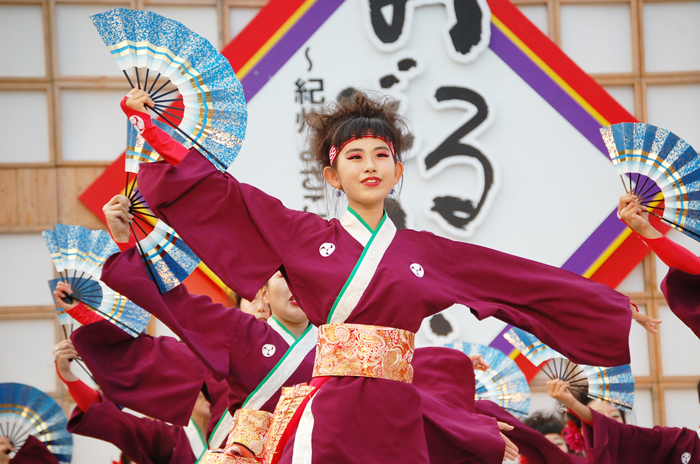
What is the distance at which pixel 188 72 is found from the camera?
2102 mm

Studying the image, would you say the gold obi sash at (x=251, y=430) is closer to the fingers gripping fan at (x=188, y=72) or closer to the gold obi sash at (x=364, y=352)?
the gold obi sash at (x=364, y=352)

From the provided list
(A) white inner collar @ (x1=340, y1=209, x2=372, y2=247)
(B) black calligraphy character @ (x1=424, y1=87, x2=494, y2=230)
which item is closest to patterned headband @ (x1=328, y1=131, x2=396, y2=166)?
(A) white inner collar @ (x1=340, y1=209, x2=372, y2=247)

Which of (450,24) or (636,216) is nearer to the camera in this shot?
(636,216)

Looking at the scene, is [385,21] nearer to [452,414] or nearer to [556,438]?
[556,438]

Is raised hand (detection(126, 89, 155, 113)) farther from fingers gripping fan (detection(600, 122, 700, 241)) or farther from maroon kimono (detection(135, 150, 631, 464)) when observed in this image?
fingers gripping fan (detection(600, 122, 700, 241))

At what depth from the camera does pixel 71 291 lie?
9.16 feet

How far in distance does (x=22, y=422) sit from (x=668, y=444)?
275 centimetres

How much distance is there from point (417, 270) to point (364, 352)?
0.27m

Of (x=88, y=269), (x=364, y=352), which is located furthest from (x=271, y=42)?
(x=364, y=352)

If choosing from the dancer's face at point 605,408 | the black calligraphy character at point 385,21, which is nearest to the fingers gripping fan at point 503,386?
the dancer's face at point 605,408

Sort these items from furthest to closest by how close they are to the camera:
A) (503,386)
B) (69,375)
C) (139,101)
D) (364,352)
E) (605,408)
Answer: (605,408) < (503,386) < (69,375) < (139,101) < (364,352)

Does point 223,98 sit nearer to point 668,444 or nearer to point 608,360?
point 608,360

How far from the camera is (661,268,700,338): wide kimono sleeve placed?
255 cm

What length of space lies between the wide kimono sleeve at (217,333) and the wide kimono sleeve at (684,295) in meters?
1.31
